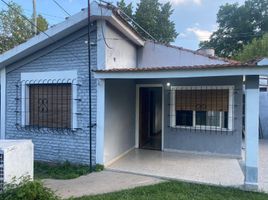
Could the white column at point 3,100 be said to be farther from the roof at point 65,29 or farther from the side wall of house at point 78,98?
the roof at point 65,29

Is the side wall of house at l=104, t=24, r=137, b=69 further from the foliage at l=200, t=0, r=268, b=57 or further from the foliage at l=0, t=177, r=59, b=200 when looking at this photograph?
the foliage at l=200, t=0, r=268, b=57

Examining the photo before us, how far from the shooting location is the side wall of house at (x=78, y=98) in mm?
8133

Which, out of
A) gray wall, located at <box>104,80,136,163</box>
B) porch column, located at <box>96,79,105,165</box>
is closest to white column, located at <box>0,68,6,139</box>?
porch column, located at <box>96,79,105,165</box>

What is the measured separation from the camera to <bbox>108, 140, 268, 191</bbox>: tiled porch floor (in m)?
6.84

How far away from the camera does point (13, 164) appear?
5.39 metres

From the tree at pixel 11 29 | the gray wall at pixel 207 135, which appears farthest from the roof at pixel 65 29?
the tree at pixel 11 29

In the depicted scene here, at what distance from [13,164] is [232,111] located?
23.0ft

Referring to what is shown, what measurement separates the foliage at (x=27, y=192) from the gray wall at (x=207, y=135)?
19.4 feet

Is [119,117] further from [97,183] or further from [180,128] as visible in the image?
[97,183]

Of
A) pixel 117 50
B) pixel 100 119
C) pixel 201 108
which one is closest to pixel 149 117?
pixel 201 108

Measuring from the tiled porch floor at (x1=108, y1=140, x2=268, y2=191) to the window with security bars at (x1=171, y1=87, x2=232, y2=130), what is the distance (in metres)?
1.16

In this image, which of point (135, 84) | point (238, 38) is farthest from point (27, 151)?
point (238, 38)

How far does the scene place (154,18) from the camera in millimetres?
30406

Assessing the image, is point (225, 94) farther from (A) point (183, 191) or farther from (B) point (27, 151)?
(B) point (27, 151)
